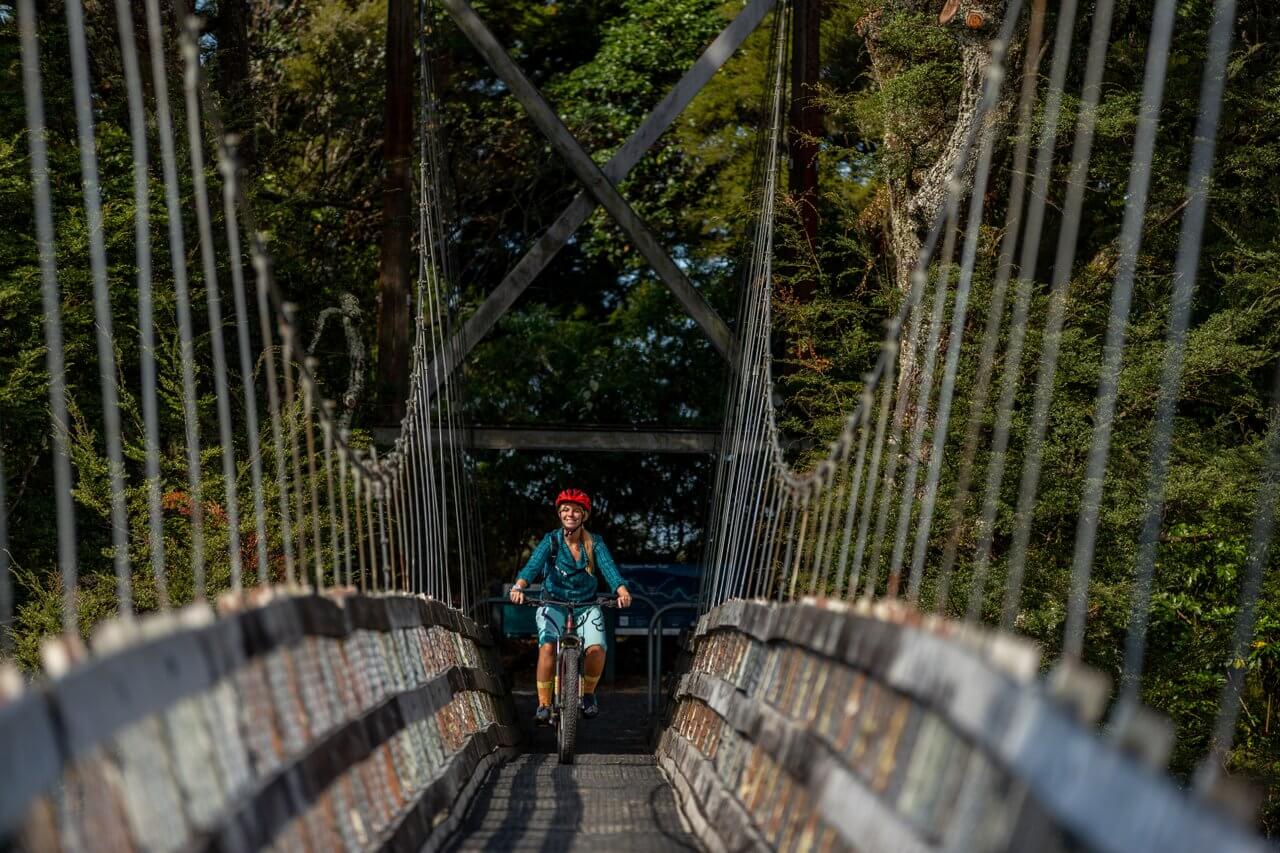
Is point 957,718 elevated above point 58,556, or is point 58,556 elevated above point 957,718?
point 957,718

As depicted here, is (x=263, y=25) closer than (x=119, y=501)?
No

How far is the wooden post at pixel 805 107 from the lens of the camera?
13141 millimetres

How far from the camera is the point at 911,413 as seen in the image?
36.8ft

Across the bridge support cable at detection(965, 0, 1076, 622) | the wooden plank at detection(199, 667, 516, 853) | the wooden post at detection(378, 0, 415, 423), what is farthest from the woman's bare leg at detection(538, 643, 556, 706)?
the wooden post at detection(378, 0, 415, 423)

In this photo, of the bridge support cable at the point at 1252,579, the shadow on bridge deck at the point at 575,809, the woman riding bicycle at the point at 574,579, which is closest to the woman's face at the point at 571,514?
the woman riding bicycle at the point at 574,579

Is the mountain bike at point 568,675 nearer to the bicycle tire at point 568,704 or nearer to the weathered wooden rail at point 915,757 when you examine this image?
the bicycle tire at point 568,704

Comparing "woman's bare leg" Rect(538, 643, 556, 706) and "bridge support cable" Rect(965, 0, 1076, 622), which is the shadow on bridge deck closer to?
"woman's bare leg" Rect(538, 643, 556, 706)

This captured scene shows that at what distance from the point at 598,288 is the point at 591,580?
11.6 meters

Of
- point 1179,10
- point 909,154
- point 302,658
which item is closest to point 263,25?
point 909,154

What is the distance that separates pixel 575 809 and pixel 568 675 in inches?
89.8

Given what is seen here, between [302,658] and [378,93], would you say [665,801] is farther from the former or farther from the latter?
[378,93]

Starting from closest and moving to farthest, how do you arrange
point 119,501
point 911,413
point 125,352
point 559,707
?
point 559,707
point 119,501
point 911,413
point 125,352

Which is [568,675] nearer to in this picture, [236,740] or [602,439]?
[236,740]

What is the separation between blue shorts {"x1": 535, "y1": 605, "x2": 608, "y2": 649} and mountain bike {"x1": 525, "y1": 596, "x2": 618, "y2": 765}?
0.08 ft
